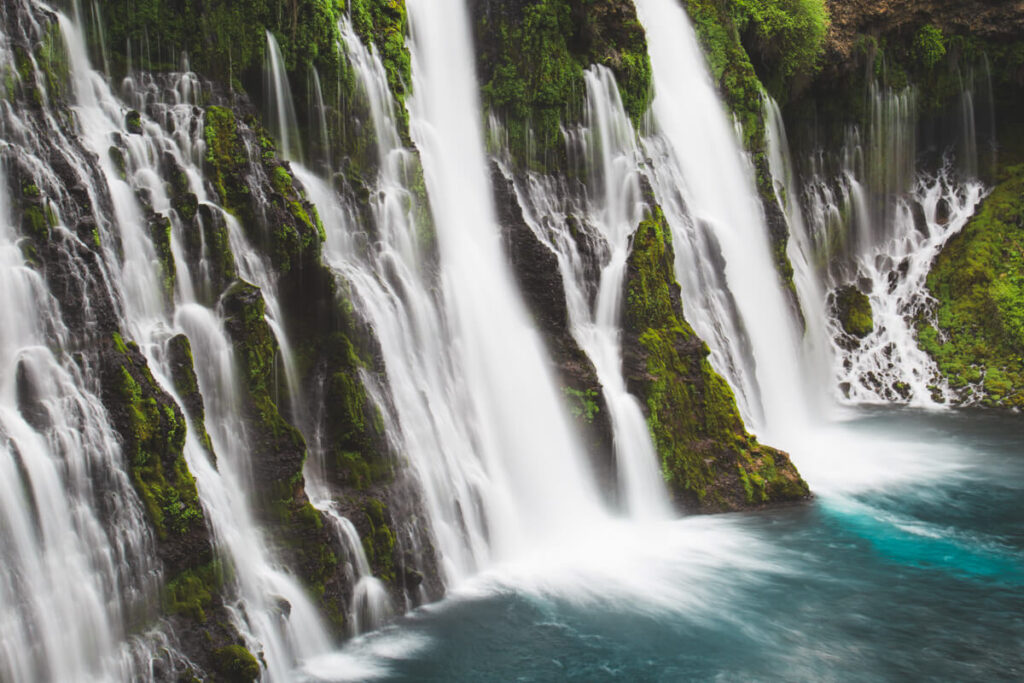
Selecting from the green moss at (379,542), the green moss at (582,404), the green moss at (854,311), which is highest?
the green moss at (854,311)

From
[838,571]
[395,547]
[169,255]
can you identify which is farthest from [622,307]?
[169,255]

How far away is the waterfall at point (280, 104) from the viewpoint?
11.2 m

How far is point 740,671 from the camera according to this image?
27.6 feet

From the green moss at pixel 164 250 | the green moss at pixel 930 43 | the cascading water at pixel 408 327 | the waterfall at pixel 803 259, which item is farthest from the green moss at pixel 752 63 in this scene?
the green moss at pixel 164 250

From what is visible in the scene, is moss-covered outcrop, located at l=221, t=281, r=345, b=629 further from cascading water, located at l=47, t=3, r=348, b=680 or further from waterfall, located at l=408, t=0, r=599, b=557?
waterfall, located at l=408, t=0, r=599, b=557

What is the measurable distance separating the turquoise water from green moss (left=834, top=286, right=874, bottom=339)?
9.23 m

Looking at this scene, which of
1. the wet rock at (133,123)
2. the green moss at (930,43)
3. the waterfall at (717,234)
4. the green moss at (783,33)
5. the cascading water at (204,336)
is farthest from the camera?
the green moss at (930,43)

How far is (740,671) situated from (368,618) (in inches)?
137

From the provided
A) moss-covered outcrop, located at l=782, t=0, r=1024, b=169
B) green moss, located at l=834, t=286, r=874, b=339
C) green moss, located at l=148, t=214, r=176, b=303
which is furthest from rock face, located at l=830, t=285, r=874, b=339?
green moss, located at l=148, t=214, r=176, b=303

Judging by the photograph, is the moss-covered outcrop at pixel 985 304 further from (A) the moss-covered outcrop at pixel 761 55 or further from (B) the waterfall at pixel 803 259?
(A) the moss-covered outcrop at pixel 761 55

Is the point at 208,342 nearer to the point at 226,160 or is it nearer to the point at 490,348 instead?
the point at 226,160

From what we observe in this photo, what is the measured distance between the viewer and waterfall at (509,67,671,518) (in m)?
12.4

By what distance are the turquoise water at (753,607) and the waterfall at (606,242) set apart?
103cm

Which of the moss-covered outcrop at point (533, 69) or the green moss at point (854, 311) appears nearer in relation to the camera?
the moss-covered outcrop at point (533, 69)
